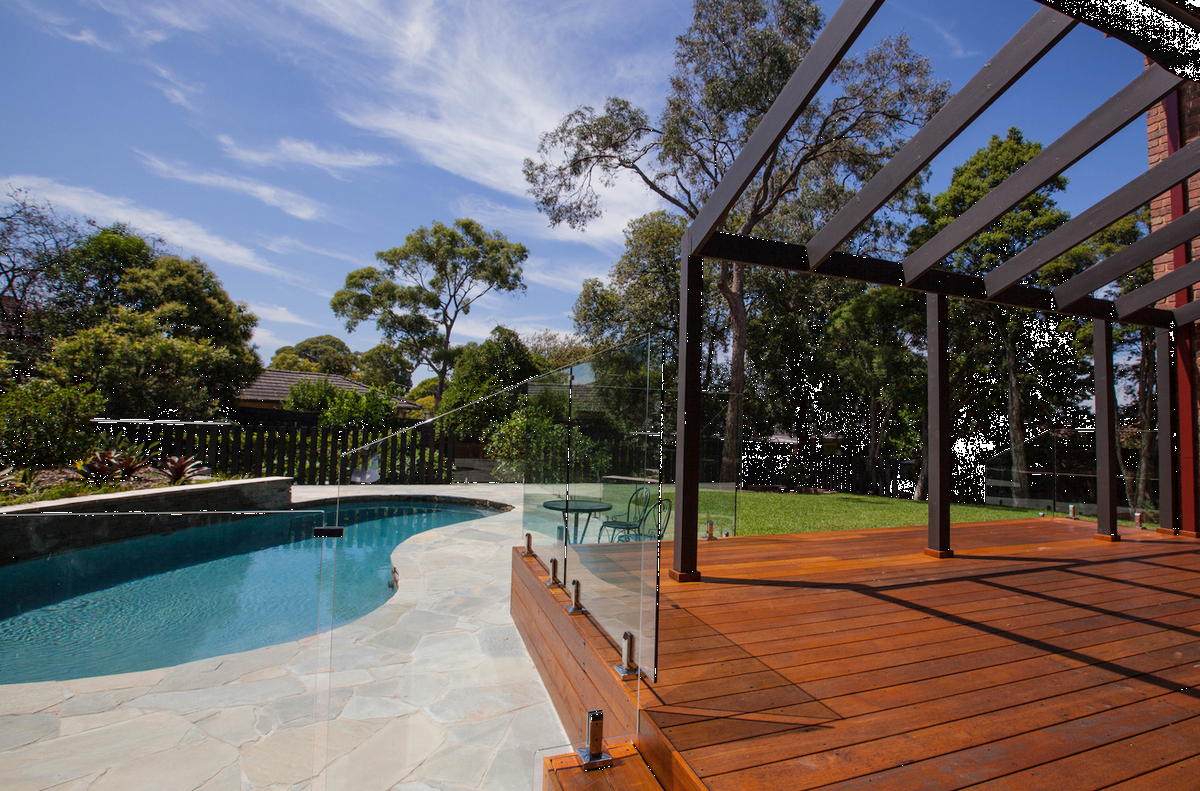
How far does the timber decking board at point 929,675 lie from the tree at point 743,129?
9.00m

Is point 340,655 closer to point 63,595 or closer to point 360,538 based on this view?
point 360,538

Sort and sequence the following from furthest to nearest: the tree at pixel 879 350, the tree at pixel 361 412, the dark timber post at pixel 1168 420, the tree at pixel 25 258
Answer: the tree at pixel 25 258 < the tree at pixel 879 350 < the tree at pixel 361 412 < the dark timber post at pixel 1168 420

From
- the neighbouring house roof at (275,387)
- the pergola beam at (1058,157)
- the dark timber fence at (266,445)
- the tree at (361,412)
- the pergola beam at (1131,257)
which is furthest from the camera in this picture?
the neighbouring house roof at (275,387)

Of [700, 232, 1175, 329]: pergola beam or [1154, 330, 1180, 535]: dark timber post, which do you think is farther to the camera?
[1154, 330, 1180, 535]: dark timber post

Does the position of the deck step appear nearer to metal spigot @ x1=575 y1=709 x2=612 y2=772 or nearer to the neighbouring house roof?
metal spigot @ x1=575 y1=709 x2=612 y2=772

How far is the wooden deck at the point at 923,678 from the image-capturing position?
4.62 ft

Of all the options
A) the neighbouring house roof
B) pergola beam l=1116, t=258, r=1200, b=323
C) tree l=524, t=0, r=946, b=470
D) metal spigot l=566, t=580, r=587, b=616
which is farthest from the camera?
the neighbouring house roof

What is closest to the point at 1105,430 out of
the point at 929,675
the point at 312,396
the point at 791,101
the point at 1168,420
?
the point at 1168,420

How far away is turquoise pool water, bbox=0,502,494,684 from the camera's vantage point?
1984 millimetres

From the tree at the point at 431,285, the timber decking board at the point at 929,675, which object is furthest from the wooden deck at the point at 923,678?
the tree at the point at 431,285

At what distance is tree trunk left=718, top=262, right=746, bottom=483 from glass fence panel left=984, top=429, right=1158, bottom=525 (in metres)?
4.37

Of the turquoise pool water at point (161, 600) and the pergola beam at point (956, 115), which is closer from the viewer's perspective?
the turquoise pool water at point (161, 600)

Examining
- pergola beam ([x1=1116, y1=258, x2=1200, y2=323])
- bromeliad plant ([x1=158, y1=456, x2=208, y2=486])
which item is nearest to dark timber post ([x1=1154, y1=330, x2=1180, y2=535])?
pergola beam ([x1=1116, y1=258, x2=1200, y2=323])

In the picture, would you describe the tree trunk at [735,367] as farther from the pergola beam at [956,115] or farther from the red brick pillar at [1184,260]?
the red brick pillar at [1184,260]
